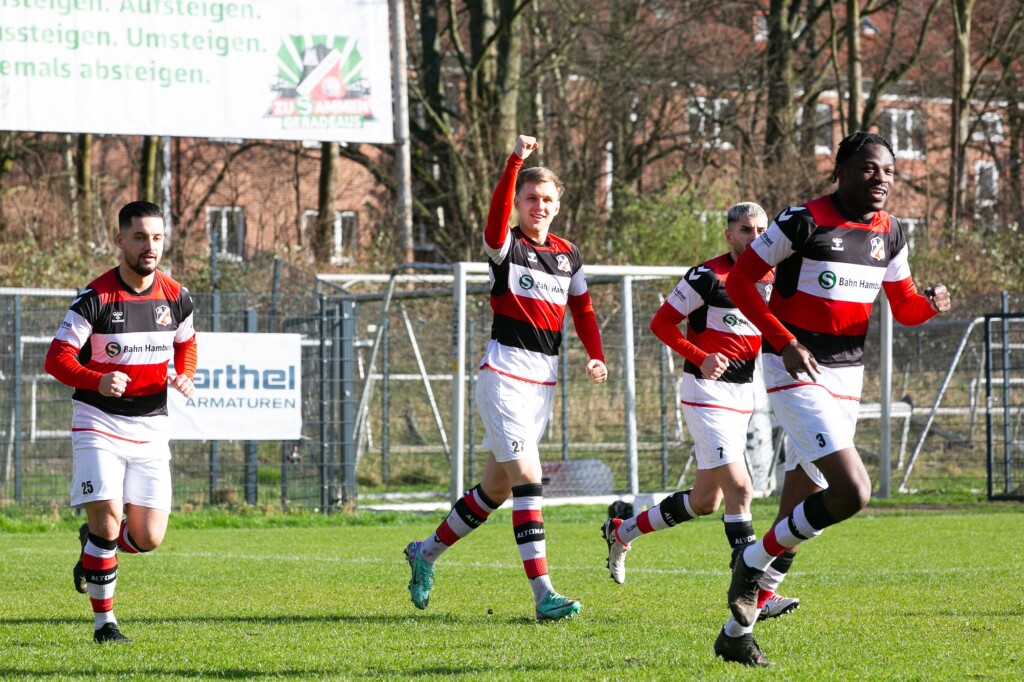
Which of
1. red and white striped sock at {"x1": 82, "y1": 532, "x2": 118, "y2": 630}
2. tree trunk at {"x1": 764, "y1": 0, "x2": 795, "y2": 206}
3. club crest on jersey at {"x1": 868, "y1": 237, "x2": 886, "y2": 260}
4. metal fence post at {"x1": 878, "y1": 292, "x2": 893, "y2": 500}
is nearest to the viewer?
club crest on jersey at {"x1": 868, "y1": 237, "x2": 886, "y2": 260}

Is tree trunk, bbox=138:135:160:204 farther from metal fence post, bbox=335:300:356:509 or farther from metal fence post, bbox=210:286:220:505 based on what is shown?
metal fence post, bbox=335:300:356:509

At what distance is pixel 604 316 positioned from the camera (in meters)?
18.2

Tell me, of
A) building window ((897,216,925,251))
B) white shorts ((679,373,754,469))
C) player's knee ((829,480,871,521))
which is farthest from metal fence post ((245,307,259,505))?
building window ((897,216,925,251))

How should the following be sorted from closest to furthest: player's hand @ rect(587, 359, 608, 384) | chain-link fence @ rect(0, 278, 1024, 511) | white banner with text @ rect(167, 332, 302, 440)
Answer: player's hand @ rect(587, 359, 608, 384)
white banner with text @ rect(167, 332, 302, 440)
chain-link fence @ rect(0, 278, 1024, 511)

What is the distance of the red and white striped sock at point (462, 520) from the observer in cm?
773

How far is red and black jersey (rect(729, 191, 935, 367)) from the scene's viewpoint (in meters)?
6.03

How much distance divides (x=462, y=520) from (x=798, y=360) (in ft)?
8.78

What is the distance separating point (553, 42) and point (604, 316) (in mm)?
10792

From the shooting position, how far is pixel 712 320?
8094 millimetres

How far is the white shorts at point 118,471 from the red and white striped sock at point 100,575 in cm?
24

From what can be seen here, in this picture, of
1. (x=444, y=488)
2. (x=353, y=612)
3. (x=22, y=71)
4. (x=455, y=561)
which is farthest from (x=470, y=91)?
(x=353, y=612)

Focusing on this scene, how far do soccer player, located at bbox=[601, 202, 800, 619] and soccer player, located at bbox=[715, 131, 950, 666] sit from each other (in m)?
1.69

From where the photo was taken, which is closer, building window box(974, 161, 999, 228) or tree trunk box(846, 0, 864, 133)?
tree trunk box(846, 0, 864, 133)

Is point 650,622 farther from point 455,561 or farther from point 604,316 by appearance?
point 604,316
